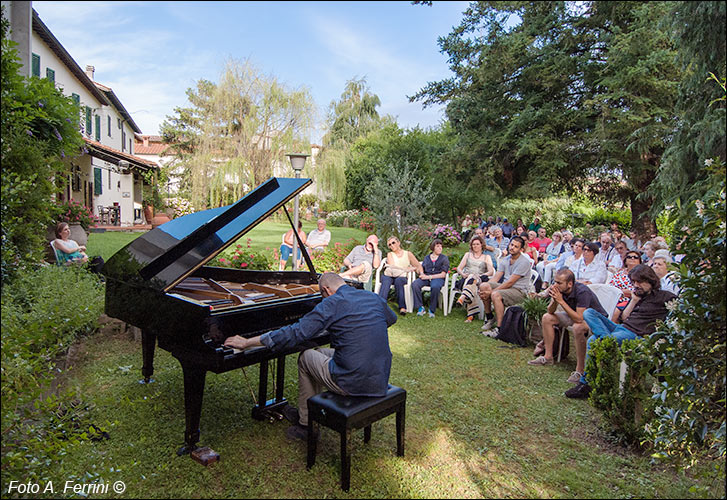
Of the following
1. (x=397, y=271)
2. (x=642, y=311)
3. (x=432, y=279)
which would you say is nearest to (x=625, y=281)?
(x=642, y=311)

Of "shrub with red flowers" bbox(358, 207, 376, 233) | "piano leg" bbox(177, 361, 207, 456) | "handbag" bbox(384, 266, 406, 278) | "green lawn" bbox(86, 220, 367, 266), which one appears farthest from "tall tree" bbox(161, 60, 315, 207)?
"piano leg" bbox(177, 361, 207, 456)

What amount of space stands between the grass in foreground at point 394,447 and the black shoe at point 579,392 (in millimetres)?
83

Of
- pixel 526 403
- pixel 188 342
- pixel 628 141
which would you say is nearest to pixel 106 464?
pixel 188 342

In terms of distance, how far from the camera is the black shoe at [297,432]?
3.65 meters

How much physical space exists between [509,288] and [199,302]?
484cm

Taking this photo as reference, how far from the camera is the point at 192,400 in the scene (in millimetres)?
3232

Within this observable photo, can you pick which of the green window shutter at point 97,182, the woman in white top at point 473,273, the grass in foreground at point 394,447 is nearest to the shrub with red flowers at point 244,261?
the grass in foreground at point 394,447

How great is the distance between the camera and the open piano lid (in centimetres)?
332

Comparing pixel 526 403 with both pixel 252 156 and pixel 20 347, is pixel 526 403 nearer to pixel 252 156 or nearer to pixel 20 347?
pixel 20 347

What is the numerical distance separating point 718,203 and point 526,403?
9.02 feet

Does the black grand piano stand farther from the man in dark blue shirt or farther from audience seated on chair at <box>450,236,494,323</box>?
audience seated on chair at <box>450,236,494,323</box>

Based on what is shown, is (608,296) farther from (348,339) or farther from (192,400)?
(192,400)

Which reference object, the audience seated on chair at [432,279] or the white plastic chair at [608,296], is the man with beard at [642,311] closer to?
the white plastic chair at [608,296]

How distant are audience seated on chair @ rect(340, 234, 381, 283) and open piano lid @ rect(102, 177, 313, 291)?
4.05 metres
